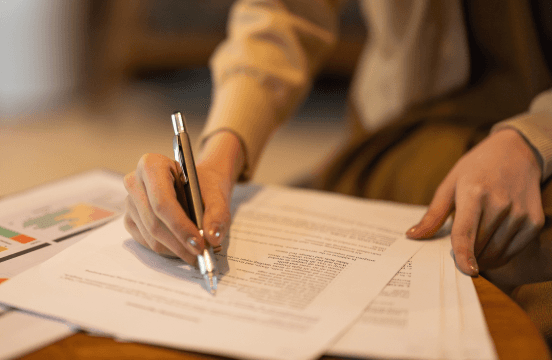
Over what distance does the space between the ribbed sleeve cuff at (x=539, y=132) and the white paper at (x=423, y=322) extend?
19 cm

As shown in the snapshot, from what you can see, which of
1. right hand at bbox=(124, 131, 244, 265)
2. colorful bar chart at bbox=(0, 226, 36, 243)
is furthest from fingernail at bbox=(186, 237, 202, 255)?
colorful bar chart at bbox=(0, 226, 36, 243)

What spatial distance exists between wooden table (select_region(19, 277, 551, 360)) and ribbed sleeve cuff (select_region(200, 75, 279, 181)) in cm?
36

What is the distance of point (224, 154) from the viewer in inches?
22.9

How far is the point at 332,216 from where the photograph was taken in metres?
0.55

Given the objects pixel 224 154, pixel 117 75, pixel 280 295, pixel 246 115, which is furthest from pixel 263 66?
pixel 117 75

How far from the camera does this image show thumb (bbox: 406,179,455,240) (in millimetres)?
474

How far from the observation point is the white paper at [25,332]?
31 centimetres

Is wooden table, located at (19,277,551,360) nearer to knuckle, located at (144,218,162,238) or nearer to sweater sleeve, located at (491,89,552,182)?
knuckle, located at (144,218,162,238)

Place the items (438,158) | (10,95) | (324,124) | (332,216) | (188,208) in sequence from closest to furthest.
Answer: (188,208)
(332,216)
(438,158)
(324,124)
(10,95)

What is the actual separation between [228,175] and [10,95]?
2.75 m

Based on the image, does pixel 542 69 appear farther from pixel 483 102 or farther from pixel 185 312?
pixel 185 312

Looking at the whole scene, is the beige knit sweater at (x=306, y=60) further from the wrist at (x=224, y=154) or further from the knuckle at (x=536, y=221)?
the knuckle at (x=536, y=221)

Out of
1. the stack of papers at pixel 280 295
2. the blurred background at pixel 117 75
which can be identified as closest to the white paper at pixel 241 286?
the stack of papers at pixel 280 295

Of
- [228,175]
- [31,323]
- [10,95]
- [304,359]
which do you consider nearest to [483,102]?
[228,175]
